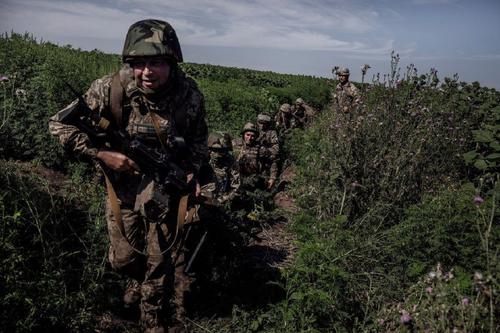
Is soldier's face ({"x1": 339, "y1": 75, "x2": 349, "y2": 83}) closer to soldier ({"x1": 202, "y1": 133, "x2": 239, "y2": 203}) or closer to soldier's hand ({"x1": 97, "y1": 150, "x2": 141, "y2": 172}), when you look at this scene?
soldier ({"x1": 202, "y1": 133, "x2": 239, "y2": 203})

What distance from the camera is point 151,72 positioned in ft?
9.98

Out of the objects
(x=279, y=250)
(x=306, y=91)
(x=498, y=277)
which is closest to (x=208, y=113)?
(x=279, y=250)

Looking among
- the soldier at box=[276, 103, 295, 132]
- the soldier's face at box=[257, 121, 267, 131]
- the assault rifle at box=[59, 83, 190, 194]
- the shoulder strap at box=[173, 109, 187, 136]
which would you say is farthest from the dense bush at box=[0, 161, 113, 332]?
the soldier at box=[276, 103, 295, 132]

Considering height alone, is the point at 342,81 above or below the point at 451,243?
above

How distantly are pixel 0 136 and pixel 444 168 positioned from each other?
5.61m

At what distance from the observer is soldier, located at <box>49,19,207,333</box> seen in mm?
3062

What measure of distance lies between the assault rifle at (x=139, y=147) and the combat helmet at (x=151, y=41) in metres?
0.52

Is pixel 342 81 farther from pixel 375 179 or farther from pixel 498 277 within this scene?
pixel 498 277

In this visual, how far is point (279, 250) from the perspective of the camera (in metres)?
5.39

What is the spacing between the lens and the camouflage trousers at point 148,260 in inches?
131

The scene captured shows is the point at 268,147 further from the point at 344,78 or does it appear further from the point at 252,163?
the point at 344,78

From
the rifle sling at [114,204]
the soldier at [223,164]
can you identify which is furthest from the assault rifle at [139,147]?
the soldier at [223,164]

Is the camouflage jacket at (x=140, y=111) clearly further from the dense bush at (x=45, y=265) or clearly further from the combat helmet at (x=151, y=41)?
the dense bush at (x=45, y=265)

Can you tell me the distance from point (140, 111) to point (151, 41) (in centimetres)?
53
